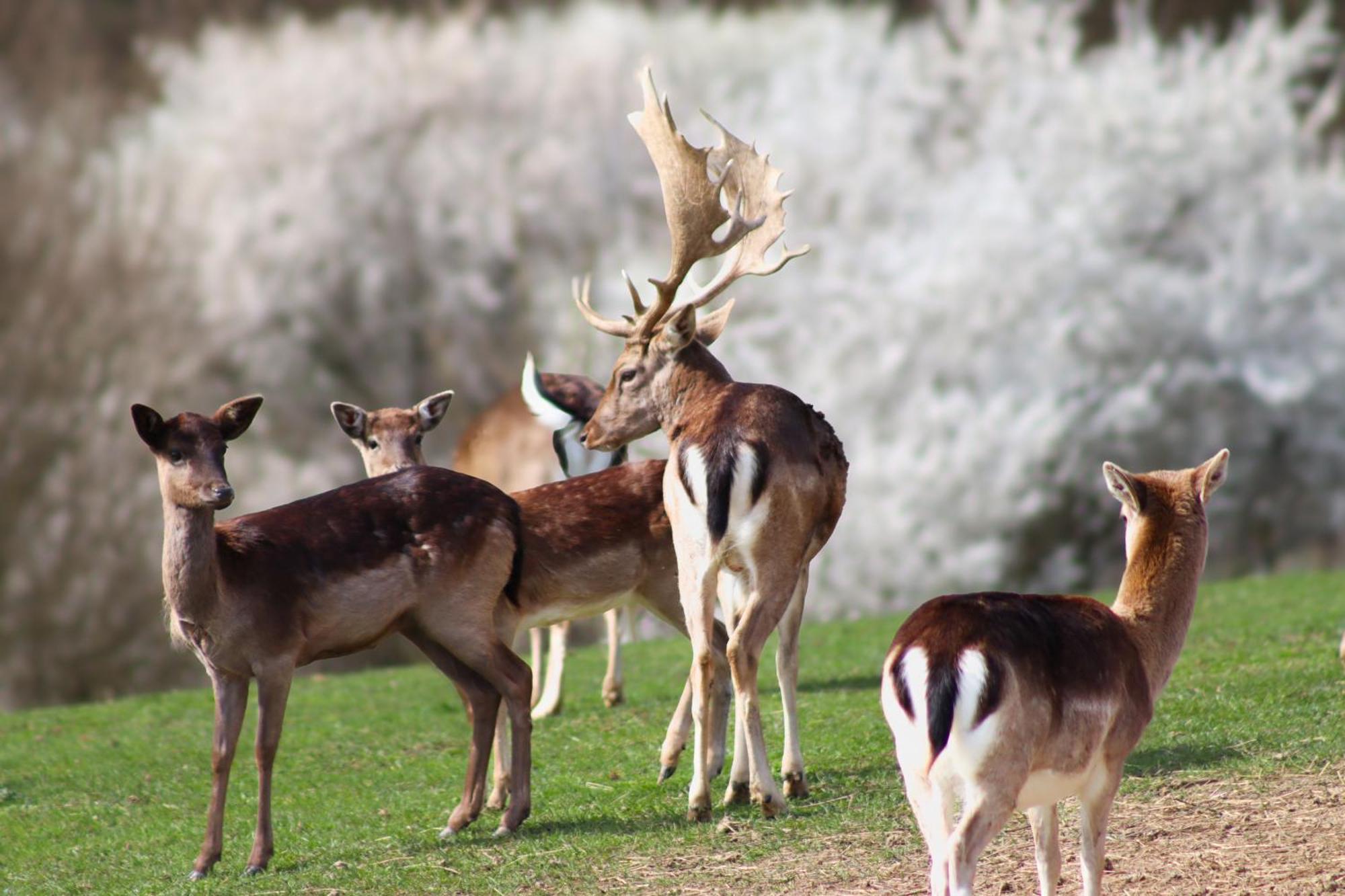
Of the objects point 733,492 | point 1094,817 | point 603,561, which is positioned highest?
point 733,492

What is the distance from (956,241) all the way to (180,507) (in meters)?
13.6

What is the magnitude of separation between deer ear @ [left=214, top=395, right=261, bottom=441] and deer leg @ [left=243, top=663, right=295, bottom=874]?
918mm

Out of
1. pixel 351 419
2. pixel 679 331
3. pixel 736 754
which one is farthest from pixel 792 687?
pixel 351 419

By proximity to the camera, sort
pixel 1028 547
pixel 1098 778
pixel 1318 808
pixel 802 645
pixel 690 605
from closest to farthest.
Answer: pixel 1098 778 < pixel 1318 808 < pixel 690 605 < pixel 802 645 < pixel 1028 547

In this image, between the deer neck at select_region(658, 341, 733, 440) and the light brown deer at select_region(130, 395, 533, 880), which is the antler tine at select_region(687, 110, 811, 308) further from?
the light brown deer at select_region(130, 395, 533, 880)

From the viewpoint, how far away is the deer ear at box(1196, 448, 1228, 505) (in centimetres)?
525

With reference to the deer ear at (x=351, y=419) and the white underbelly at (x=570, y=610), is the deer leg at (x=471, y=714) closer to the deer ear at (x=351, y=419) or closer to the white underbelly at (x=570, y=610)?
the white underbelly at (x=570, y=610)

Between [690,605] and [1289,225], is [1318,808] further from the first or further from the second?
[1289,225]

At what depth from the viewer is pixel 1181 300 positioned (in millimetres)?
18891

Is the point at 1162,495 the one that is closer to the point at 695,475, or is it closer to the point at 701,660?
the point at 695,475

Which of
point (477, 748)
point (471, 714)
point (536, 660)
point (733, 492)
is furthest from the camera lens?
point (536, 660)

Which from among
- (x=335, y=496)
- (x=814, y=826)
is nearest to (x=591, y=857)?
(x=814, y=826)

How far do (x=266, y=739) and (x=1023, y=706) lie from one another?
3240 millimetres

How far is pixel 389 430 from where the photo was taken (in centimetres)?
872
